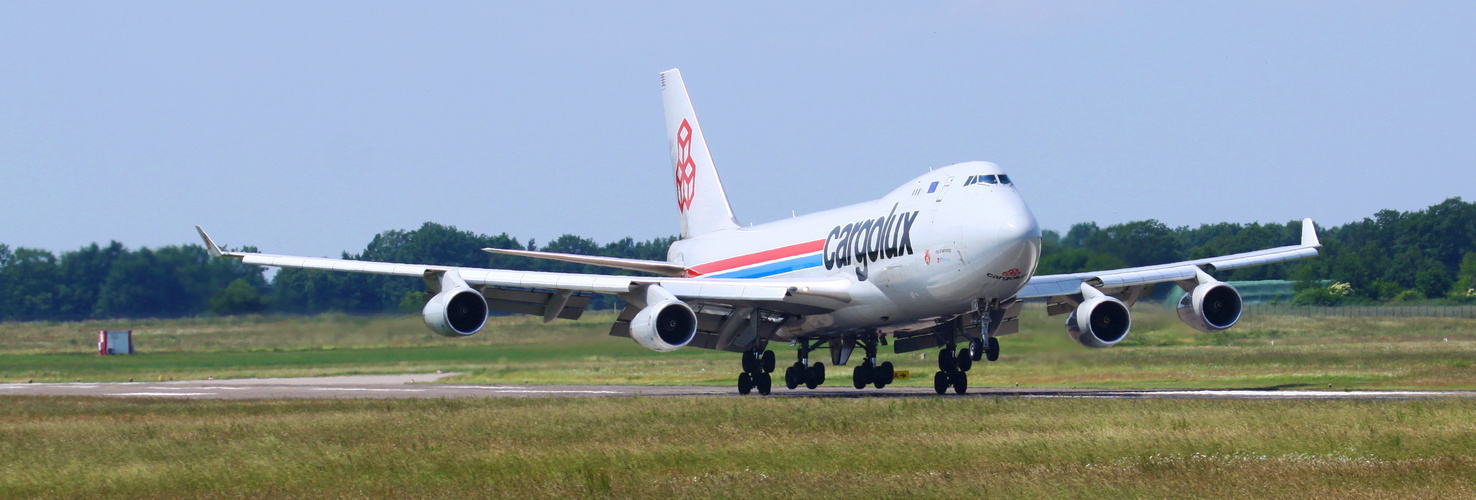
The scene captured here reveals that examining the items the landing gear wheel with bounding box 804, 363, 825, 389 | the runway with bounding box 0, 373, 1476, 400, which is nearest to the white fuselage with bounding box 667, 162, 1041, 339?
the landing gear wheel with bounding box 804, 363, 825, 389

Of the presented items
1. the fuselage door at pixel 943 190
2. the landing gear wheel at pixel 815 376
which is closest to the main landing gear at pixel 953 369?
the fuselage door at pixel 943 190

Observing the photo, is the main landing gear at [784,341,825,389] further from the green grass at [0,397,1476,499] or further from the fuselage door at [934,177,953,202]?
the green grass at [0,397,1476,499]

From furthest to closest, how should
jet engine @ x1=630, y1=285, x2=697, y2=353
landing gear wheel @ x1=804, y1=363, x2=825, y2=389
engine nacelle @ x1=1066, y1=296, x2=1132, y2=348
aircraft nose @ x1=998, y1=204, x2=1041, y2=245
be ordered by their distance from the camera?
landing gear wheel @ x1=804, y1=363, x2=825, y2=389 → jet engine @ x1=630, y1=285, x2=697, y2=353 → engine nacelle @ x1=1066, y1=296, x2=1132, y2=348 → aircraft nose @ x1=998, y1=204, x2=1041, y2=245

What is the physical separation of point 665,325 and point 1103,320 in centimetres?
922

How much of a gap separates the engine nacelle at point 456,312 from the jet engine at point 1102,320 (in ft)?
42.1

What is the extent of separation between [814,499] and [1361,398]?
16.8 meters

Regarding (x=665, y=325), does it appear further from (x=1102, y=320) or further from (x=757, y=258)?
(x=1102, y=320)

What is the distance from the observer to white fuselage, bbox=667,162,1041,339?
2814 cm

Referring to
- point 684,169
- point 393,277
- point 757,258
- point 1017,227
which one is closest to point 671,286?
point 757,258

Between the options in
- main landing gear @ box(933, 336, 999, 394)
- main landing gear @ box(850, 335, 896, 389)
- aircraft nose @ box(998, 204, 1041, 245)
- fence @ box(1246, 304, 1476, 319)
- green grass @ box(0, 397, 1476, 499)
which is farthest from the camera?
fence @ box(1246, 304, 1476, 319)

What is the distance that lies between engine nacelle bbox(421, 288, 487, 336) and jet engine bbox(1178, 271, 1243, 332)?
51.6ft

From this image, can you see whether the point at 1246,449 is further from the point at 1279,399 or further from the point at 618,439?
the point at 1279,399

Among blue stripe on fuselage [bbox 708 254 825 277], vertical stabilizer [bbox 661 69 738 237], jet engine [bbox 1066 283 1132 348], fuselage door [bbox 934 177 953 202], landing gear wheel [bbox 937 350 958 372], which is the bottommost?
landing gear wheel [bbox 937 350 958 372]

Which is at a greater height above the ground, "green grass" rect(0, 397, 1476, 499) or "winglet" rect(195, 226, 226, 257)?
"winglet" rect(195, 226, 226, 257)
